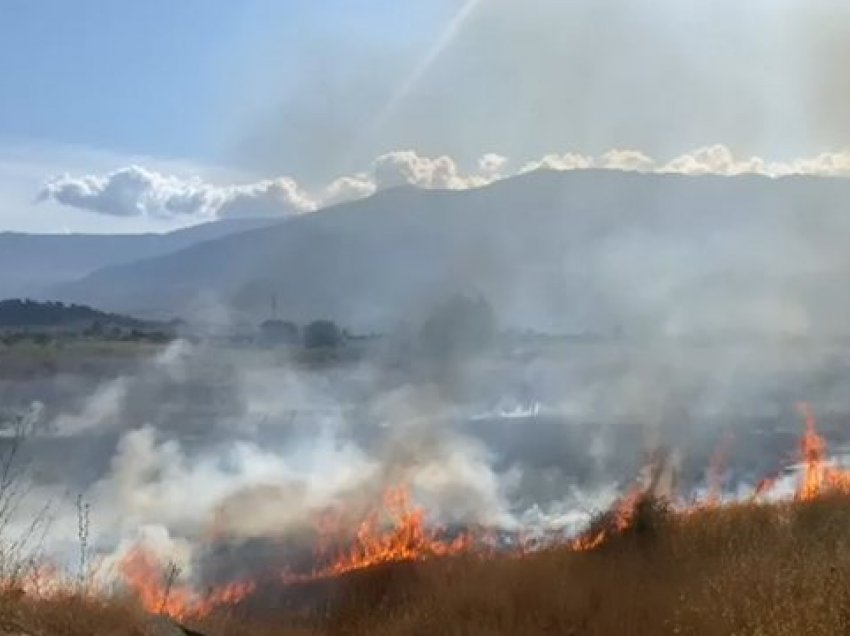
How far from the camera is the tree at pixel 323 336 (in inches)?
3059

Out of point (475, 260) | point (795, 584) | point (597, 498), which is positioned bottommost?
point (597, 498)

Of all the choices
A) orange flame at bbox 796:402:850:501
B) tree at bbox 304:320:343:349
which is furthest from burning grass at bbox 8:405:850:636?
tree at bbox 304:320:343:349

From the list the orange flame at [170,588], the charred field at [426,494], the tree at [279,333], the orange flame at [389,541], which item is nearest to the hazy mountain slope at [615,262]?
the tree at [279,333]

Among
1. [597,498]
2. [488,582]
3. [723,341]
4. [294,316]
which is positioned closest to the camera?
[488,582]

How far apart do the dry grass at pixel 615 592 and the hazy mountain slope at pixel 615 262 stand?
1988 inches

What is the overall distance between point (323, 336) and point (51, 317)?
1798 inches

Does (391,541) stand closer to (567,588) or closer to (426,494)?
(426,494)

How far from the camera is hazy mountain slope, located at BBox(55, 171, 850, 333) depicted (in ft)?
252

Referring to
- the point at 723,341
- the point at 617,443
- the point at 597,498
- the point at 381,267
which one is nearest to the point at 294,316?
the point at 381,267

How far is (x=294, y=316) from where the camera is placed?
149500 mm

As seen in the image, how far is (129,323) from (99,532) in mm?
92153

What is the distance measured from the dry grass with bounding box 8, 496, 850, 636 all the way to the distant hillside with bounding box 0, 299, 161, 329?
300 ft

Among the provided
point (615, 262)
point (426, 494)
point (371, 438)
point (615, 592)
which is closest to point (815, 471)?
point (426, 494)

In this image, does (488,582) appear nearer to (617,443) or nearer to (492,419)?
(617,443)
